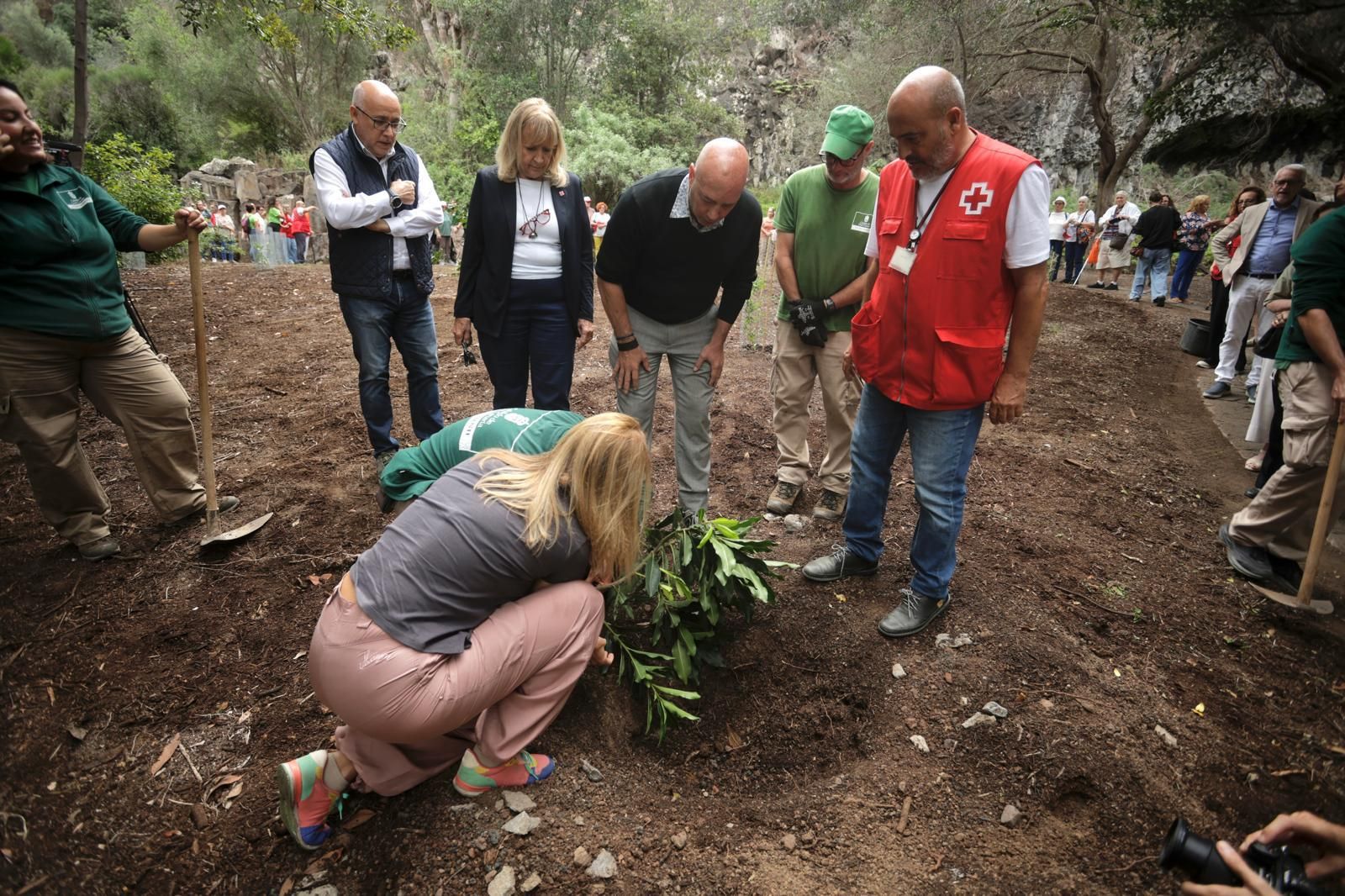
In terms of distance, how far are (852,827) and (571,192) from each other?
302cm

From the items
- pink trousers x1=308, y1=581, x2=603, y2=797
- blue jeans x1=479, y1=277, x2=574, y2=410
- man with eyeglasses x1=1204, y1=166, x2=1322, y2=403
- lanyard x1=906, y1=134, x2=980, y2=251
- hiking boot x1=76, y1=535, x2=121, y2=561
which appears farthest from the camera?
man with eyeglasses x1=1204, y1=166, x2=1322, y2=403

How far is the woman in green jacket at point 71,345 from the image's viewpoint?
2832mm

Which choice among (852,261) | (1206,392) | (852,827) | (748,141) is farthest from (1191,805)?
(748,141)

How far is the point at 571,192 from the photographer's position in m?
3.54

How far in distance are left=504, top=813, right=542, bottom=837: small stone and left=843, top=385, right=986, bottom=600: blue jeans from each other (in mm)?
1773

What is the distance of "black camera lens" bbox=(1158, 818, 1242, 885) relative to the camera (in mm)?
1461

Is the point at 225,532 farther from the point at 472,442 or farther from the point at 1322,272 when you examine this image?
the point at 1322,272

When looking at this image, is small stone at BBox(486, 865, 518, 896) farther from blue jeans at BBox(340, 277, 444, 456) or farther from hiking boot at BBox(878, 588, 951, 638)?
blue jeans at BBox(340, 277, 444, 456)

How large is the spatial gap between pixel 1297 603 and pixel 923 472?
203 cm

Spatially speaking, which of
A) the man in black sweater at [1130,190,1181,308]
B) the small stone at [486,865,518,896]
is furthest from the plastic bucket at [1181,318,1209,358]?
the small stone at [486,865,518,896]

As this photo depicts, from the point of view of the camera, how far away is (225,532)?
3.45 m

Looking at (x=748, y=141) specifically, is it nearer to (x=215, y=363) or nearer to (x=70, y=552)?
(x=215, y=363)

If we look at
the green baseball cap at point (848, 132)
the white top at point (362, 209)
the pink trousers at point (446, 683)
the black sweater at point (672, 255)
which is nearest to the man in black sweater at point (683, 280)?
the black sweater at point (672, 255)

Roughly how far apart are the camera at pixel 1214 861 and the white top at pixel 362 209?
3.62 meters
